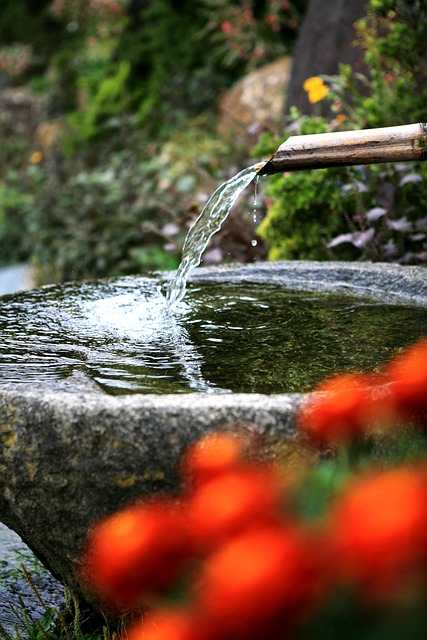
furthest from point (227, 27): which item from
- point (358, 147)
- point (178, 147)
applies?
point (358, 147)

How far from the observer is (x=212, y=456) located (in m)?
1.01

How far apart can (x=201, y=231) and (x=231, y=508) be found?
2.40 metres

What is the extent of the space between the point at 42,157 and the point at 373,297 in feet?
23.2

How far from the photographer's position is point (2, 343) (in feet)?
7.05

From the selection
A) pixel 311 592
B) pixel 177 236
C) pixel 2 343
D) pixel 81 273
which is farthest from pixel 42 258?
pixel 311 592

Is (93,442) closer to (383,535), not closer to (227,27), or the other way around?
(383,535)

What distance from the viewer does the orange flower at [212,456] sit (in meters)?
Result: 0.96

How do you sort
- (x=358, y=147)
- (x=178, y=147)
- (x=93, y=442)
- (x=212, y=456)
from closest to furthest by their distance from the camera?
(x=212, y=456) < (x=93, y=442) < (x=358, y=147) < (x=178, y=147)

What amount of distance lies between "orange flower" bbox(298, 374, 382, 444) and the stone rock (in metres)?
6.05

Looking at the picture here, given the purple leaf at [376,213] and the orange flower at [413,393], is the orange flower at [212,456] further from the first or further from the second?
the purple leaf at [376,213]

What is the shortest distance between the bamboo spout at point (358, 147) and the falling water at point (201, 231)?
1.45 feet

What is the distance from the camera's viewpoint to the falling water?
2.73m

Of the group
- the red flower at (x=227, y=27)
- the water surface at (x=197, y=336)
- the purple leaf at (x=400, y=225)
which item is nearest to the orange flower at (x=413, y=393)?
the water surface at (x=197, y=336)

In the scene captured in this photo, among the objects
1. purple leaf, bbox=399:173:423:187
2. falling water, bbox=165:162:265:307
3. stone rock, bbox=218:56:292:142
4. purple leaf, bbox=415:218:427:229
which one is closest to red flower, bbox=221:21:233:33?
stone rock, bbox=218:56:292:142
